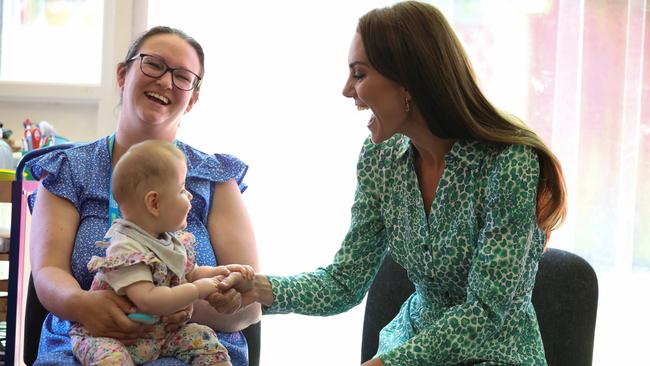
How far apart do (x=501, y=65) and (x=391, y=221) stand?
4.87 feet

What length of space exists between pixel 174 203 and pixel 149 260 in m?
0.12

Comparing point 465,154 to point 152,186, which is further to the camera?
point 465,154

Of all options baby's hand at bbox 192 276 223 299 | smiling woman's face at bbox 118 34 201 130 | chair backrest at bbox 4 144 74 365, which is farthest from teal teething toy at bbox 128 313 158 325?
chair backrest at bbox 4 144 74 365

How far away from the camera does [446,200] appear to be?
185 centimetres

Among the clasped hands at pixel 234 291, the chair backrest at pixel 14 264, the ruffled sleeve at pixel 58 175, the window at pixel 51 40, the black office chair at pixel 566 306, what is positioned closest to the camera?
the clasped hands at pixel 234 291

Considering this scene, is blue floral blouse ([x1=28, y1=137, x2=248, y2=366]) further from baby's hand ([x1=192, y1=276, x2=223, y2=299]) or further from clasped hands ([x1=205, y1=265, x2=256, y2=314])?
baby's hand ([x1=192, y1=276, x2=223, y2=299])

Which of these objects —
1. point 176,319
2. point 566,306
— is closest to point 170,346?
point 176,319

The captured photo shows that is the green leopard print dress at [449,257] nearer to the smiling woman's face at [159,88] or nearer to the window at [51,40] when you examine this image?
the smiling woman's face at [159,88]

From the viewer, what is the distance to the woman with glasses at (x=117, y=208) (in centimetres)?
200

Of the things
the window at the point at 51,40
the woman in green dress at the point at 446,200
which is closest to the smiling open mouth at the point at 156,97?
the woman in green dress at the point at 446,200

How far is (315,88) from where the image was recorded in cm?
326

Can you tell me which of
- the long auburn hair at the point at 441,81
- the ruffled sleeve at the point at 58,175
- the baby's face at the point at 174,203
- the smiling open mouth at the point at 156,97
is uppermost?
the long auburn hair at the point at 441,81

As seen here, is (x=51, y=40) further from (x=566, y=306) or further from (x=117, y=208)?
(x=566, y=306)

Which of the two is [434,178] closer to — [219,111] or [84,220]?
[84,220]
